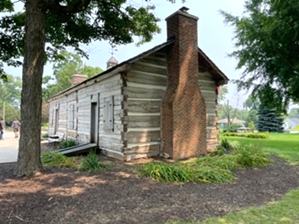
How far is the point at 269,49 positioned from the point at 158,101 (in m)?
8.89

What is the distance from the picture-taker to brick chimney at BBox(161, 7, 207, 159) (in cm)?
841

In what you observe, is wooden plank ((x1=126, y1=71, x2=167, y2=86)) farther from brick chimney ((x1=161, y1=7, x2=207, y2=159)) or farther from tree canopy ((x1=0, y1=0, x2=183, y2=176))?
tree canopy ((x1=0, y1=0, x2=183, y2=176))

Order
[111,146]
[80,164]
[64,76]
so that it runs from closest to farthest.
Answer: [80,164] → [111,146] → [64,76]

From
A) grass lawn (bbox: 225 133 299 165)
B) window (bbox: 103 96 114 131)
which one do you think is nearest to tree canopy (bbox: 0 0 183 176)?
window (bbox: 103 96 114 131)

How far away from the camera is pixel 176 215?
405 centimetres

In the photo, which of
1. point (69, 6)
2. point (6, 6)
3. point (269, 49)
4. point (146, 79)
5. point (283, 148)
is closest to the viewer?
point (69, 6)

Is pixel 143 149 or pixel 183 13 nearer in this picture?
pixel 143 149

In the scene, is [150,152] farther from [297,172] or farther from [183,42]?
[297,172]

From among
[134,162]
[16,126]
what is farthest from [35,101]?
[16,126]

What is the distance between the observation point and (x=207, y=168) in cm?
667

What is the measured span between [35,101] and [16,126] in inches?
662

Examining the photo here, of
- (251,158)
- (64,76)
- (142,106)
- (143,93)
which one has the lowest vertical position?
(251,158)

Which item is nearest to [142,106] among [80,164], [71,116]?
[80,164]

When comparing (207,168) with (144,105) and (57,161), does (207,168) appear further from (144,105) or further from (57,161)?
(57,161)
